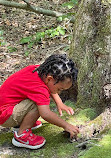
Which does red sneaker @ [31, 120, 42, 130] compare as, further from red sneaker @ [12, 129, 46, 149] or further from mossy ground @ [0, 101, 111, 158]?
red sneaker @ [12, 129, 46, 149]

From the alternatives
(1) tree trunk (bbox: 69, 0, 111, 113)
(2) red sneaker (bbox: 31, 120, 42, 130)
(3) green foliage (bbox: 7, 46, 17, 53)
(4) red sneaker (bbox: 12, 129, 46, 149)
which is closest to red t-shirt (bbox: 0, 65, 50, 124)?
(4) red sneaker (bbox: 12, 129, 46, 149)

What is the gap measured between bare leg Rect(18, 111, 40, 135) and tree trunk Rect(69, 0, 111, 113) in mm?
840

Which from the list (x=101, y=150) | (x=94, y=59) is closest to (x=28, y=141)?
(x=101, y=150)

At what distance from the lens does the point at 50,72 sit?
236 cm

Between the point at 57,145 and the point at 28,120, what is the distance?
403 mm

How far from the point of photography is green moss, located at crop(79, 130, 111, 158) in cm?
212

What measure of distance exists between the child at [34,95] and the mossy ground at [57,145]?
8 centimetres

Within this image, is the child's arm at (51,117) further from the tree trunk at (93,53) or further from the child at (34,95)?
the tree trunk at (93,53)

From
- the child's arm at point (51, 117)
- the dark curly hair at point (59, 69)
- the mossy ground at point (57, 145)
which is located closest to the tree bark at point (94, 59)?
the mossy ground at point (57, 145)

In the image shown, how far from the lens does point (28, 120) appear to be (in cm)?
247

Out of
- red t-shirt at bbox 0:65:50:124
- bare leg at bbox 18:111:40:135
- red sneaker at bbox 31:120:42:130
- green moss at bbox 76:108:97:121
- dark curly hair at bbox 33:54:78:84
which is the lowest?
red sneaker at bbox 31:120:42:130

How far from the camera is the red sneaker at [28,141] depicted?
2459 millimetres

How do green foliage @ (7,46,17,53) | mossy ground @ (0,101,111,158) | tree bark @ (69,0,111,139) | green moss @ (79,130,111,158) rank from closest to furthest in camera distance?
green moss @ (79,130,111,158), mossy ground @ (0,101,111,158), tree bark @ (69,0,111,139), green foliage @ (7,46,17,53)

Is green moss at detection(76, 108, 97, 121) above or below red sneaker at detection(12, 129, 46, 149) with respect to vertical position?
above
